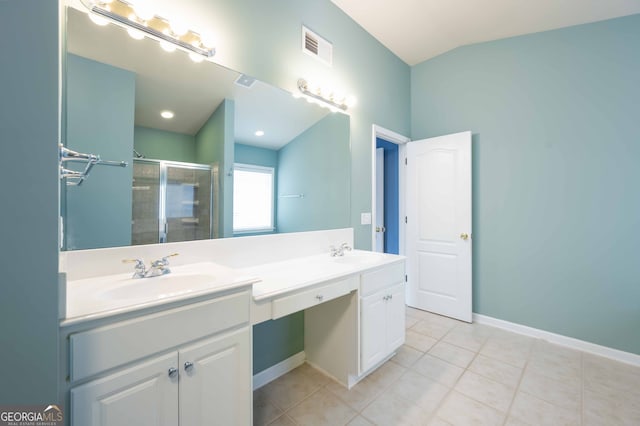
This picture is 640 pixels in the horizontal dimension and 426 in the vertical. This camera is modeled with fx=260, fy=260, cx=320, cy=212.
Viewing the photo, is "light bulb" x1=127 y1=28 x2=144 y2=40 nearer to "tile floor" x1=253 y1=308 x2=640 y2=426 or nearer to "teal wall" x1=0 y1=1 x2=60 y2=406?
"teal wall" x1=0 y1=1 x2=60 y2=406

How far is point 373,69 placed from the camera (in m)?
2.67

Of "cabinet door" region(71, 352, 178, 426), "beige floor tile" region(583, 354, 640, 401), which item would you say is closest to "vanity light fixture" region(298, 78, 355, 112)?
"cabinet door" region(71, 352, 178, 426)

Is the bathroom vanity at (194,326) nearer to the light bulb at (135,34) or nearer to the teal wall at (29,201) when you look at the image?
the teal wall at (29,201)

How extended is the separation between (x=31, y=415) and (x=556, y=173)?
348 cm

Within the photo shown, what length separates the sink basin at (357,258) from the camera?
198 cm

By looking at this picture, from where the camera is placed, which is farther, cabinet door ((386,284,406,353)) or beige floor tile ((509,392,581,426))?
cabinet door ((386,284,406,353))

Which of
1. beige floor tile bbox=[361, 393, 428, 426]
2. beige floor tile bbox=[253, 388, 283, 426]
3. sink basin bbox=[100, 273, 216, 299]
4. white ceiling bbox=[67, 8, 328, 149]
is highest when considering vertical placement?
white ceiling bbox=[67, 8, 328, 149]

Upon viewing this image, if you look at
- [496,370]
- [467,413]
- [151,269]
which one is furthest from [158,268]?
[496,370]

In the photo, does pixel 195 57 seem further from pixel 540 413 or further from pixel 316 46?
pixel 540 413

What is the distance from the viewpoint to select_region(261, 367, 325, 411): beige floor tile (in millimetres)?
1630

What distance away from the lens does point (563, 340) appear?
233 centimetres

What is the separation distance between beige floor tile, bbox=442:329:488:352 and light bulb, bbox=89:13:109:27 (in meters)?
3.21

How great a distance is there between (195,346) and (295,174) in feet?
4.14

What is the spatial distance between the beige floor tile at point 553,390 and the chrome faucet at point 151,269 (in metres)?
2.33
